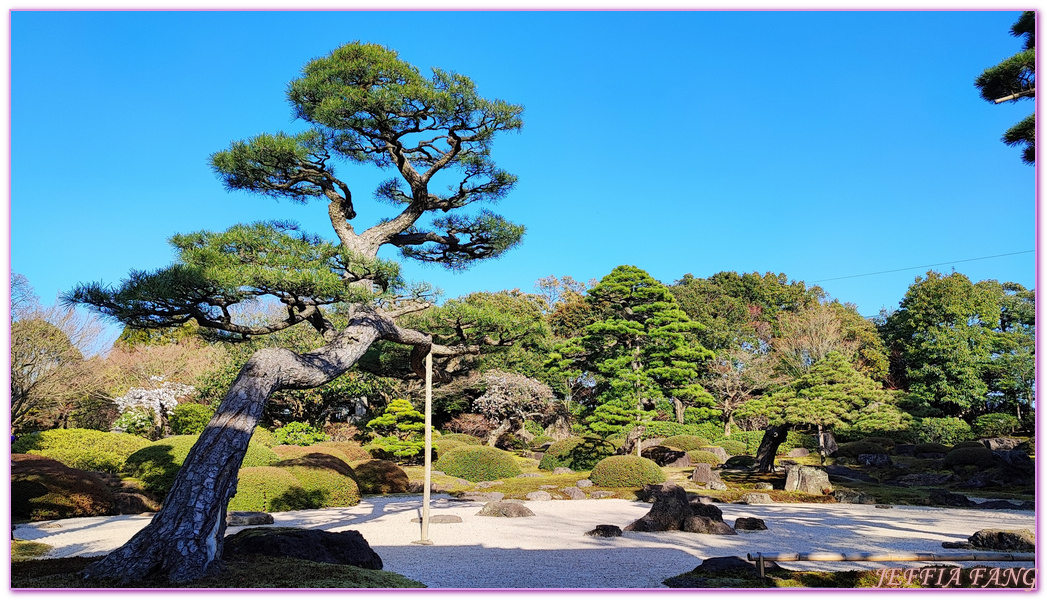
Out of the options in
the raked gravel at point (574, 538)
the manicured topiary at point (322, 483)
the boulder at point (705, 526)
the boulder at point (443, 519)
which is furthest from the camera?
the manicured topiary at point (322, 483)

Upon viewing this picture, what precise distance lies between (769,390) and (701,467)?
1366cm

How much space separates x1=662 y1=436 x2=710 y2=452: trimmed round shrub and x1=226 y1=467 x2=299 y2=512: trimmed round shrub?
546 inches

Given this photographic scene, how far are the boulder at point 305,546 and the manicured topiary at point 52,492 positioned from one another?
5.62 metres

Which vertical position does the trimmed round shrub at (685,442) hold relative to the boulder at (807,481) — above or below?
above

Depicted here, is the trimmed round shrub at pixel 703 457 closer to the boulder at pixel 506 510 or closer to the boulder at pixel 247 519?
the boulder at pixel 506 510

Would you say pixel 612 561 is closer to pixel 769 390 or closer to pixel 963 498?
pixel 963 498

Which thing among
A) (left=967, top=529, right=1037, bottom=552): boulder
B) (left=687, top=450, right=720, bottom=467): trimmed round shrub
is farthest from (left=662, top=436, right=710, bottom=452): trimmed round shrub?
(left=967, top=529, right=1037, bottom=552): boulder

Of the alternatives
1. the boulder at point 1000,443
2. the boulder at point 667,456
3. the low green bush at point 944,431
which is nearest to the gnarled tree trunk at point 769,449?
A: the boulder at point 667,456

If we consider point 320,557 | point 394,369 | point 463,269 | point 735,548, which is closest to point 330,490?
point 394,369

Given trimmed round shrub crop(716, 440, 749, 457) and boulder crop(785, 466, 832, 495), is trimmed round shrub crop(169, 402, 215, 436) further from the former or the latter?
trimmed round shrub crop(716, 440, 749, 457)

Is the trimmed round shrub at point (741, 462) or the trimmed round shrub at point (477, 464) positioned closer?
the trimmed round shrub at point (477, 464)

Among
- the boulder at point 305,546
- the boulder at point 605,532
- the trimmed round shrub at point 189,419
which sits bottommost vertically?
the boulder at point 605,532

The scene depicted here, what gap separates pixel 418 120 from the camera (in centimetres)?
600

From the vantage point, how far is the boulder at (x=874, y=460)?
1864 cm
